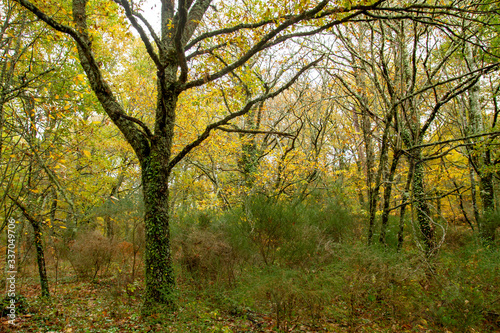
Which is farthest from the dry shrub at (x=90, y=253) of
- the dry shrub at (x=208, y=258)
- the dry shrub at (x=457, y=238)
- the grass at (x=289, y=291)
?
the dry shrub at (x=457, y=238)

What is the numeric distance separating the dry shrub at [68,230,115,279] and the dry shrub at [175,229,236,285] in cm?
274

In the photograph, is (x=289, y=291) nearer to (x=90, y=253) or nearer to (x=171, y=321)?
(x=171, y=321)

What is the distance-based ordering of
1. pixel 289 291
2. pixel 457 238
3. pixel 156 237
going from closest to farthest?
pixel 289 291 < pixel 156 237 < pixel 457 238

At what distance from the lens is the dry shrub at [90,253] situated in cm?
735

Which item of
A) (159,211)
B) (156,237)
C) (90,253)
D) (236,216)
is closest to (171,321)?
(156,237)

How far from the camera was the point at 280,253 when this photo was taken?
593 centimetres

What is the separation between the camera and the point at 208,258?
19.4 ft

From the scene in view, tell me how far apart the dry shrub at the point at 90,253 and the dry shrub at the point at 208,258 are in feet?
8.98

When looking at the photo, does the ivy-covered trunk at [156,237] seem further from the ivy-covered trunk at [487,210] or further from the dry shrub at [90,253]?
the ivy-covered trunk at [487,210]

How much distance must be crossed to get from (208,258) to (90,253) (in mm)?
3826

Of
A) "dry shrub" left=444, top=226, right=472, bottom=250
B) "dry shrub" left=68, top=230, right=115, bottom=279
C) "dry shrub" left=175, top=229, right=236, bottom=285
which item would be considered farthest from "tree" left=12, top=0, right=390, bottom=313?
"dry shrub" left=444, top=226, right=472, bottom=250

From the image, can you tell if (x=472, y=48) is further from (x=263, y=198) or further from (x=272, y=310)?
(x=272, y=310)

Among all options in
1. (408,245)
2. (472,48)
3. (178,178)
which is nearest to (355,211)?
(408,245)

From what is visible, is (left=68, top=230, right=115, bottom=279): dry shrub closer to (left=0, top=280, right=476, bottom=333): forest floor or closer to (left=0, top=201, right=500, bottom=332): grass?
(left=0, top=201, right=500, bottom=332): grass
